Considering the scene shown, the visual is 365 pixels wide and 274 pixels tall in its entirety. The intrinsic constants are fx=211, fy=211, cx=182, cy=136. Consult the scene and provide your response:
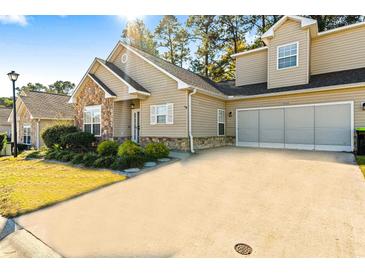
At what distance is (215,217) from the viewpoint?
3.71 meters

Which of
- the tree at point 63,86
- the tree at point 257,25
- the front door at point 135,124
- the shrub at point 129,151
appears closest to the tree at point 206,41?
Result: the tree at point 257,25

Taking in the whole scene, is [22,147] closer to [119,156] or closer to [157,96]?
[157,96]

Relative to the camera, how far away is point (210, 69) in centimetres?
2377

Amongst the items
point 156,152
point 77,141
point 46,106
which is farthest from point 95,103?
point 46,106

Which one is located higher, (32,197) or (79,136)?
(79,136)

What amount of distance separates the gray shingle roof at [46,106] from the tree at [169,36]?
43.0 ft

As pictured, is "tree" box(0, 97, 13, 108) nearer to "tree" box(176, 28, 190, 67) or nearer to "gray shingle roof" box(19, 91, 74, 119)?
"gray shingle roof" box(19, 91, 74, 119)

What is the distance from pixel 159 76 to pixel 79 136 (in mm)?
5463

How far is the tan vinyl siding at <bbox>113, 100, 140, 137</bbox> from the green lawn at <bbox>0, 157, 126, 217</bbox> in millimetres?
4854

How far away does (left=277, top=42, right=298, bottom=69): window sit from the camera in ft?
38.4

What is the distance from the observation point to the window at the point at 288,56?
11719mm

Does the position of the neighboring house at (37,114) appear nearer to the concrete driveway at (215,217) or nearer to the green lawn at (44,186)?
the green lawn at (44,186)
